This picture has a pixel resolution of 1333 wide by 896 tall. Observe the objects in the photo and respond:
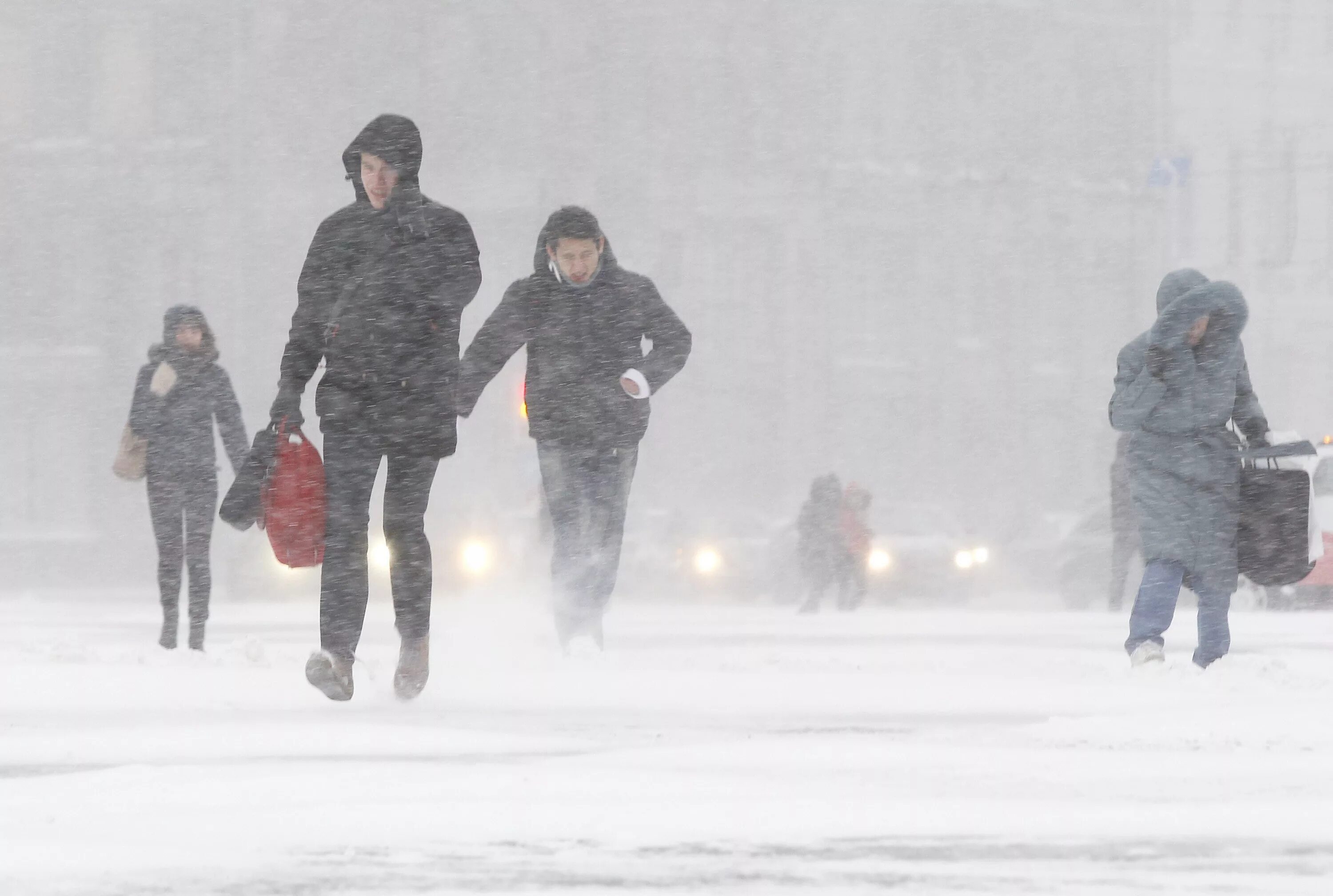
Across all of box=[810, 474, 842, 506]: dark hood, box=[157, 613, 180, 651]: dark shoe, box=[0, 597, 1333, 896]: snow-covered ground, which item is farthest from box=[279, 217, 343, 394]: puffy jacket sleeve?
box=[810, 474, 842, 506]: dark hood

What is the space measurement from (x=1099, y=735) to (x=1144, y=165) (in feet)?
154

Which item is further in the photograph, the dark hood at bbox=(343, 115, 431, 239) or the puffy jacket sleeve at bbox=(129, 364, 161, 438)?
the puffy jacket sleeve at bbox=(129, 364, 161, 438)

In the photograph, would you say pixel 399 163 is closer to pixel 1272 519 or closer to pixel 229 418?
pixel 1272 519

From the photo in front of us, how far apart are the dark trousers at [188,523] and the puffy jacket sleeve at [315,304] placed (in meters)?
3.87

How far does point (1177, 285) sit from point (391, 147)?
3.38m

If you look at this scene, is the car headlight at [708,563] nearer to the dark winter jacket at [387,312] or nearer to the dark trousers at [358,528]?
the dark trousers at [358,528]

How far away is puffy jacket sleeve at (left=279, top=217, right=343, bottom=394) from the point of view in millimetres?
7613

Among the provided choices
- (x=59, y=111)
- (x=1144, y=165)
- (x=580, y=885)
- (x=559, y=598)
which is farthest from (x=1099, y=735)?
(x=1144, y=165)

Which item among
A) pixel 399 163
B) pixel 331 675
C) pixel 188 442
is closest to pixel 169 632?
pixel 188 442

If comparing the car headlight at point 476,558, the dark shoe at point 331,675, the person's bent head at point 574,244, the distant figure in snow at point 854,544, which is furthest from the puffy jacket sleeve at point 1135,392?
the car headlight at point 476,558

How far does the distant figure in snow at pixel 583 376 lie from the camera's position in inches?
402

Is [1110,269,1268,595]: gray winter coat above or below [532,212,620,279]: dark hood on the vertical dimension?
below

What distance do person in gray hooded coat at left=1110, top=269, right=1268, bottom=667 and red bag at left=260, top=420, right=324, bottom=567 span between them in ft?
11.0

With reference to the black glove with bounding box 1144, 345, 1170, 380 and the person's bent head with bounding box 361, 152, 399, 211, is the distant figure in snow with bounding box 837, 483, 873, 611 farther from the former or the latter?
the person's bent head with bounding box 361, 152, 399, 211
